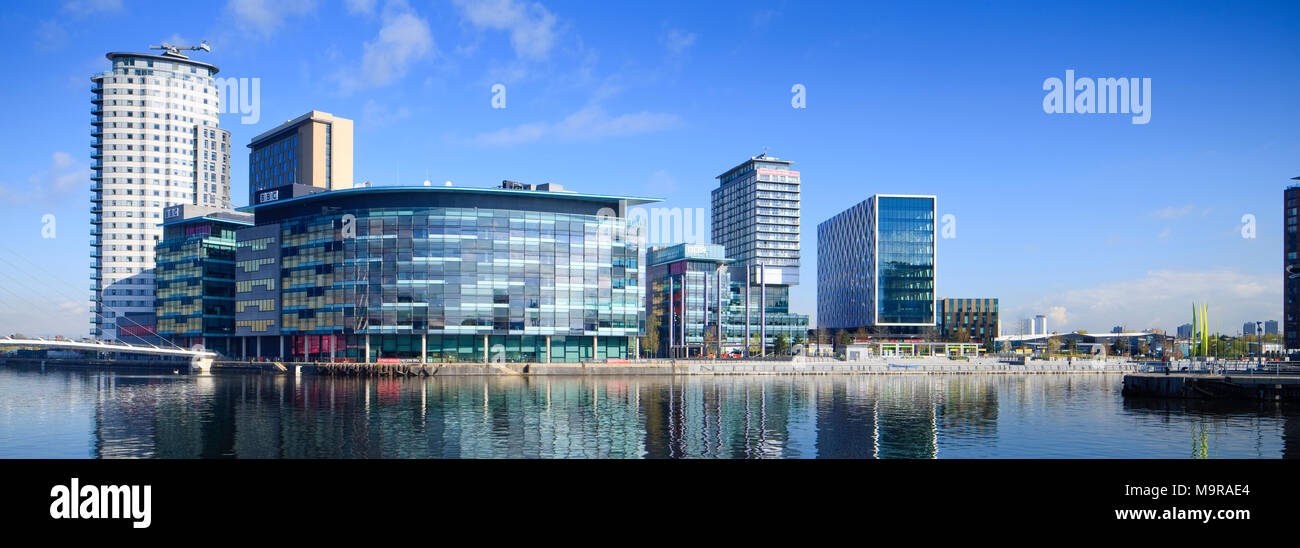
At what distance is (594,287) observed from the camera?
511 feet

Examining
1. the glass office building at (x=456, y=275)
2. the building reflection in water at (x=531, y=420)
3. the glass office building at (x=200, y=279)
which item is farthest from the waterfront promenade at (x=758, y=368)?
the glass office building at (x=200, y=279)

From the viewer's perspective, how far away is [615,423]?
65812 millimetres

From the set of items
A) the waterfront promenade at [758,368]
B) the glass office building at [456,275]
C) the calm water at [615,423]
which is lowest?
the waterfront promenade at [758,368]

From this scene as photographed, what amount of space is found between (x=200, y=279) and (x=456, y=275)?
67800 mm

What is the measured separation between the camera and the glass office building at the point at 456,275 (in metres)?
147

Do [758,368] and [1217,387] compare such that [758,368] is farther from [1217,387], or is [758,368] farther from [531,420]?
[531,420]

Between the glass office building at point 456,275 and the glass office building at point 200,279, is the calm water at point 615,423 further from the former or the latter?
the glass office building at point 200,279

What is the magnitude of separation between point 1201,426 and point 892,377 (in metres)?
89.4

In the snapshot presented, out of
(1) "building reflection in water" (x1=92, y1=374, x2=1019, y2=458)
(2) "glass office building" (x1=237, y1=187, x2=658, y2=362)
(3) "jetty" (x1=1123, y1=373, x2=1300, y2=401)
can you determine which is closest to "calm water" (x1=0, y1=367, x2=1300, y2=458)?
(1) "building reflection in water" (x1=92, y1=374, x2=1019, y2=458)

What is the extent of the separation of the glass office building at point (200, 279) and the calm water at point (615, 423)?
7397 cm

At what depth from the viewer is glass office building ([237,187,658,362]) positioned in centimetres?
14675

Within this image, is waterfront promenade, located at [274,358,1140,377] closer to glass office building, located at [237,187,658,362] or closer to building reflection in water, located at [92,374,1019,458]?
glass office building, located at [237,187,658,362]
